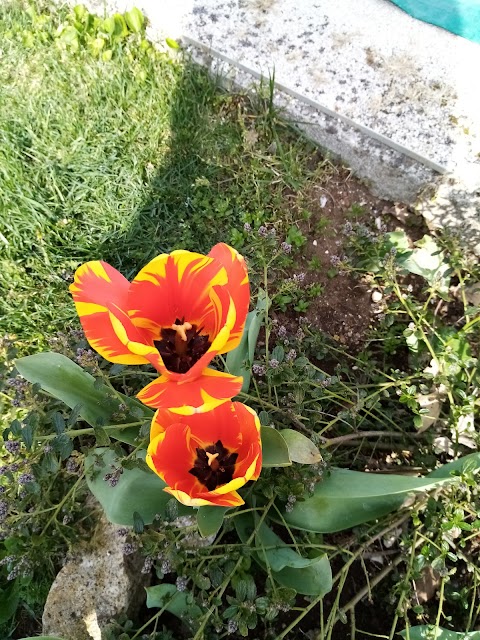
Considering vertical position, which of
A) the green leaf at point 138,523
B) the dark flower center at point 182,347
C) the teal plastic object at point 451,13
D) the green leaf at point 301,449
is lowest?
the green leaf at point 138,523

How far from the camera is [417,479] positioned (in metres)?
1.31

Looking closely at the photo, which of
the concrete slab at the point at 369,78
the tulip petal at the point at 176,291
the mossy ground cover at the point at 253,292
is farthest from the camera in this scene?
the concrete slab at the point at 369,78

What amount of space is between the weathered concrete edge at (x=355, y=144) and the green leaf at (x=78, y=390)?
1.32m

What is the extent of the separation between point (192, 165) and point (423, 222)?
2.99ft

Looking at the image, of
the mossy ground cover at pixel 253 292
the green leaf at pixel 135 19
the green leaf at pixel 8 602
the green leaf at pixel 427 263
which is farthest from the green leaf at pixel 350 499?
the green leaf at pixel 135 19

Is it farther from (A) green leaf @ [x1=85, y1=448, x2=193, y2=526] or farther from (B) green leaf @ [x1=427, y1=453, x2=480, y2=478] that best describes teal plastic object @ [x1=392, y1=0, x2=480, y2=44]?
(A) green leaf @ [x1=85, y1=448, x2=193, y2=526]

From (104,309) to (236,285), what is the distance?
257 mm

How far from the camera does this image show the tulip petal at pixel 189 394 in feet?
3.55

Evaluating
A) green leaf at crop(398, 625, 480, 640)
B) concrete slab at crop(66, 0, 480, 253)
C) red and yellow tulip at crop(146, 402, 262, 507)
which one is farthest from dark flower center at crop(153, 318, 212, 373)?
concrete slab at crop(66, 0, 480, 253)

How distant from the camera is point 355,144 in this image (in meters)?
2.24

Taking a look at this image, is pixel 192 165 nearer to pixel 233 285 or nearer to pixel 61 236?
pixel 61 236

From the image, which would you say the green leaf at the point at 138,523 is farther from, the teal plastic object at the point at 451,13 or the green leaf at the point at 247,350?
the teal plastic object at the point at 451,13

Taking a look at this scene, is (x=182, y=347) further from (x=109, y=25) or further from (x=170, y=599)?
(x=109, y=25)

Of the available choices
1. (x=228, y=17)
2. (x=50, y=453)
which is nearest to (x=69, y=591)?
(x=50, y=453)
